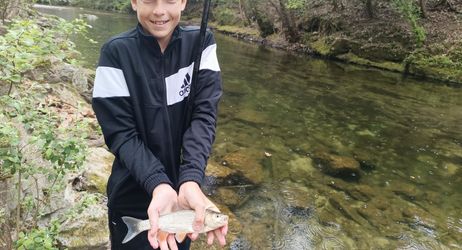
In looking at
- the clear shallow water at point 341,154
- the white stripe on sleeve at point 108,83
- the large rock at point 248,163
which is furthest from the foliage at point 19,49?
the large rock at point 248,163

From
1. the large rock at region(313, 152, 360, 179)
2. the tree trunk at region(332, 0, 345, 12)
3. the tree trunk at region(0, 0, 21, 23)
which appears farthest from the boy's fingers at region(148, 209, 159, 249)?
the tree trunk at region(332, 0, 345, 12)

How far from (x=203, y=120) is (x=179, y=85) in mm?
237

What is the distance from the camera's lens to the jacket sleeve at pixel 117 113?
81.8 inches

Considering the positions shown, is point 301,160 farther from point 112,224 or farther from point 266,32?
point 266,32

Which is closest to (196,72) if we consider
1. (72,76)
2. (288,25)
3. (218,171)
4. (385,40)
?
(218,171)

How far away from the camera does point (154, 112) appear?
7.30ft

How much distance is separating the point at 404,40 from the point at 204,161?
20.1 m

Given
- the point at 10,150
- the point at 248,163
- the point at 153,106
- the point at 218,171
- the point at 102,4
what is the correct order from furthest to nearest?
the point at 102,4 < the point at 248,163 < the point at 218,171 < the point at 10,150 < the point at 153,106

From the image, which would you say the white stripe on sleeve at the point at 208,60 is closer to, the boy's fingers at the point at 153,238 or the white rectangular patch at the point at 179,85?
the white rectangular patch at the point at 179,85

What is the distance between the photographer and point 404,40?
19969mm

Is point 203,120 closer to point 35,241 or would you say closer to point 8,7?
point 35,241

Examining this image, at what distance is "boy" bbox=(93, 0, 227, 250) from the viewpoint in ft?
6.67

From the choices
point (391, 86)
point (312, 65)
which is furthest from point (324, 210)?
point (312, 65)

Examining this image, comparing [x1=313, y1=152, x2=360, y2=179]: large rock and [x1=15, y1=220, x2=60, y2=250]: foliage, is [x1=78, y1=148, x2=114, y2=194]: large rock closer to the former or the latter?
[x1=15, y1=220, x2=60, y2=250]: foliage
